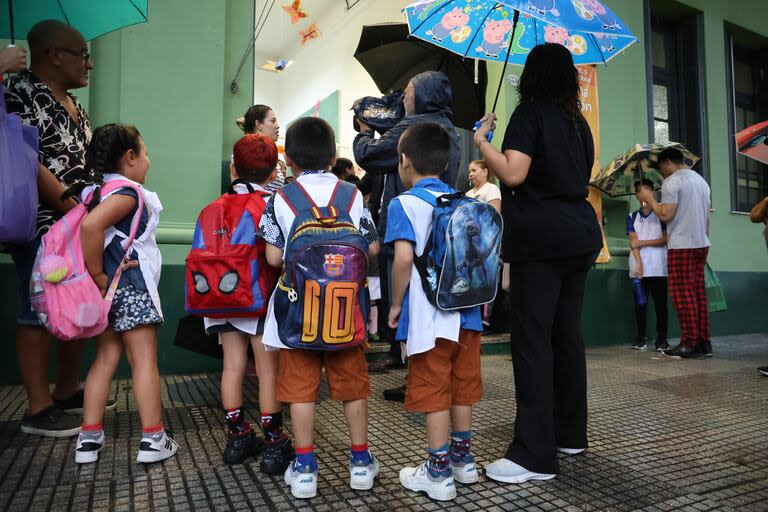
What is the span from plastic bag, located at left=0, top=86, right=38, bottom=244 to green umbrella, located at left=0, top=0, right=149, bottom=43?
915 millimetres

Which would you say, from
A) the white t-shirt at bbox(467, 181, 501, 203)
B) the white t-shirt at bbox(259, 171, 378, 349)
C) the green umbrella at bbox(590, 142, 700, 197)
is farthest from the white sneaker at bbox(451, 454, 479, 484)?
the green umbrella at bbox(590, 142, 700, 197)

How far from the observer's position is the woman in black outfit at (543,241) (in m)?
2.29

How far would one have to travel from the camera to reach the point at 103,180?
2521 mm

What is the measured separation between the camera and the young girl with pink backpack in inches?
93.4

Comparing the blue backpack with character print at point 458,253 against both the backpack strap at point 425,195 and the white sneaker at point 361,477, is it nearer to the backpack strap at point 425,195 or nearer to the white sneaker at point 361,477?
the backpack strap at point 425,195

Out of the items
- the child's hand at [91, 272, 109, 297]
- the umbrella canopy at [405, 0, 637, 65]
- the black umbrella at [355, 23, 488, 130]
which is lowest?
the child's hand at [91, 272, 109, 297]

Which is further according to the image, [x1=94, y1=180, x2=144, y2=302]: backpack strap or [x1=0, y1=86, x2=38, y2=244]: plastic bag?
[x1=94, y1=180, x2=144, y2=302]: backpack strap

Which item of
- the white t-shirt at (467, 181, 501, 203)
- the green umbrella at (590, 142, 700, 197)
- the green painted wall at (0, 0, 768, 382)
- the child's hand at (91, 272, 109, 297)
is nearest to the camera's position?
the child's hand at (91, 272, 109, 297)

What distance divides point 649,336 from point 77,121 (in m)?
6.35

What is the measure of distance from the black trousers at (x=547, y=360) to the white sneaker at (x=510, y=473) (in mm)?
23

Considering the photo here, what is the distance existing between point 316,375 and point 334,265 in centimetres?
45

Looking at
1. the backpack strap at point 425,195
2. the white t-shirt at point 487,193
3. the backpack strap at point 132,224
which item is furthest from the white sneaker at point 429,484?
the white t-shirt at point 487,193

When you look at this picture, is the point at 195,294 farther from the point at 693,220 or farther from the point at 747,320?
the point at 747,320

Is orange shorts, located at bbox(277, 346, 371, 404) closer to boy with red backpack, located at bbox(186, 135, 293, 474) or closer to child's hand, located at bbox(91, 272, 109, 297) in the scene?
boy with red backpack, located at bbox(186, 135, 293, 474)
